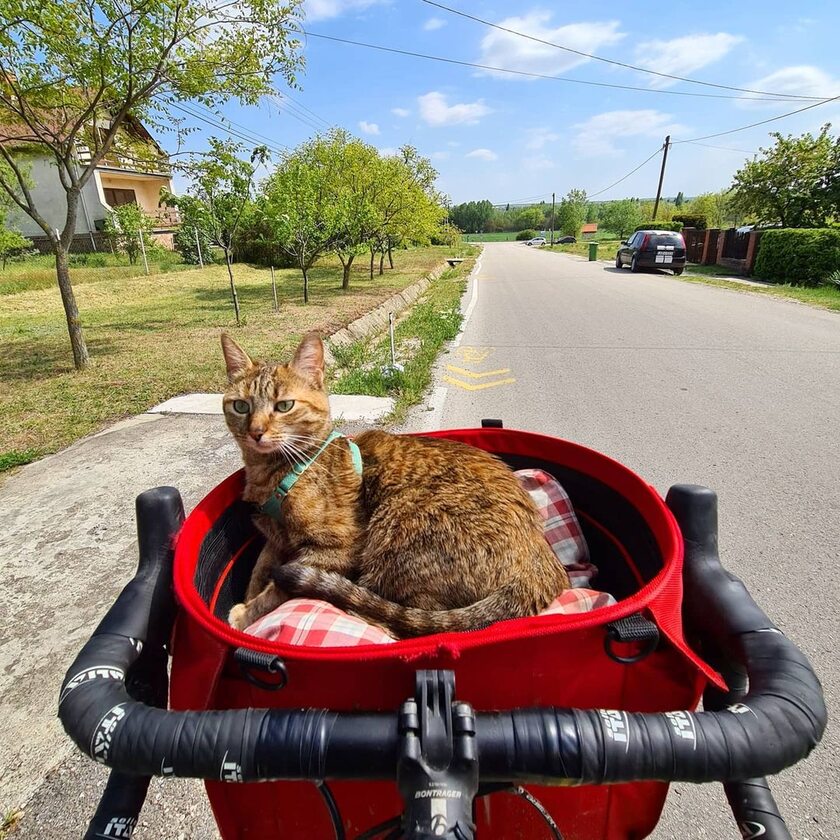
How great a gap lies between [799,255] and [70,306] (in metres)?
19.4

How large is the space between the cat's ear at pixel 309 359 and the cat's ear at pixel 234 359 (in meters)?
0.23

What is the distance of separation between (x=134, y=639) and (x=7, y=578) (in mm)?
2539

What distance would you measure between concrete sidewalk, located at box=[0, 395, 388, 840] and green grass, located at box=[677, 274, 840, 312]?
12554mm

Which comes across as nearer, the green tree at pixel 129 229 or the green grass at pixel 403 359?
the green grass at pixel 403 359

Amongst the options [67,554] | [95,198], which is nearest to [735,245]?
[67,554]

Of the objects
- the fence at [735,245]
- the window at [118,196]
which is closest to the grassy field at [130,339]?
the fence at [735,245]

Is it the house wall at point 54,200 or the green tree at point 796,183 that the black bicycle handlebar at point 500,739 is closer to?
the green tree at point 796,183

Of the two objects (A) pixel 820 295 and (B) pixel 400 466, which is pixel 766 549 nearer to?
(B) pixel 400 466

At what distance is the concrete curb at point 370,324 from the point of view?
890 cm

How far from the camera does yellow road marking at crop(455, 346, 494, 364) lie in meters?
8.06

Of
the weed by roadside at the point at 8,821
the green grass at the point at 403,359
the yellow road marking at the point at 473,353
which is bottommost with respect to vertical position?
the weed by roadside at the point at 8,821

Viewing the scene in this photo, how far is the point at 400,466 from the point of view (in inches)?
81.6

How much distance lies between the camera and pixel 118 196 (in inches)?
1278

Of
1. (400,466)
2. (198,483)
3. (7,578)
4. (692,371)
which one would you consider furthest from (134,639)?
(692,371)
